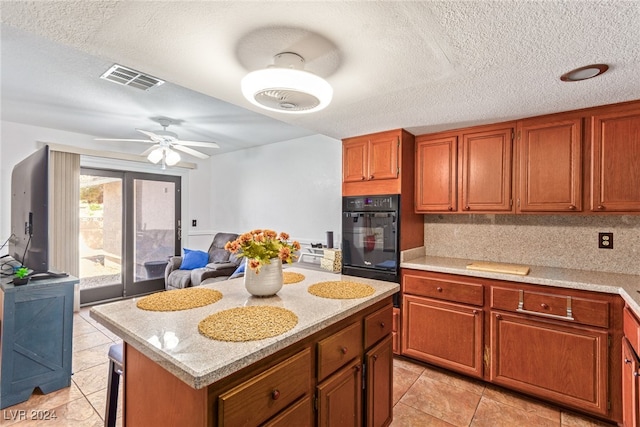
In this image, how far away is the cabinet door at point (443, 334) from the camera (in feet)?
8.01

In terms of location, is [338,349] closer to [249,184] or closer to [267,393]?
[267,393]

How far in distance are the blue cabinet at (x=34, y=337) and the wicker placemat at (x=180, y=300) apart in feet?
4.35

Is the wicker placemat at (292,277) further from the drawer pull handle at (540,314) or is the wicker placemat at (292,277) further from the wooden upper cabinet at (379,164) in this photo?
the drawer pull handle at (540,314)

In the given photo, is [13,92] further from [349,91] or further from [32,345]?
[349,91]

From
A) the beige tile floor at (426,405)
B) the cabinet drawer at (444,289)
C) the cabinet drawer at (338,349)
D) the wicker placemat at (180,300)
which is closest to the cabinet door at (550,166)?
the cabinet drawer at (444,289)

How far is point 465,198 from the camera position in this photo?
278 centimetres

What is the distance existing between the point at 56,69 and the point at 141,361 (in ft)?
7.87

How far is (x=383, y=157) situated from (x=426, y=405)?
6.83 ft

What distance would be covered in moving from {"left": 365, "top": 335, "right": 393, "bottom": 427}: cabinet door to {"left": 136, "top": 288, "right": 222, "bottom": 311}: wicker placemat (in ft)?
2.97

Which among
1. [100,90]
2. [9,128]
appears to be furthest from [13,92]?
[9,128]

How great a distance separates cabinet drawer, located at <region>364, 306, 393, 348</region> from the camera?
1662 millimetres

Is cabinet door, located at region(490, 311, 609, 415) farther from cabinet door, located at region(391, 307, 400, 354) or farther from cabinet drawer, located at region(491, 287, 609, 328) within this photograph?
cabinet door, located at region(391, 307, 400, 354)

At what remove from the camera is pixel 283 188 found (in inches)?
179

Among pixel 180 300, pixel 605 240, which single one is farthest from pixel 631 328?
pixel 180 300
